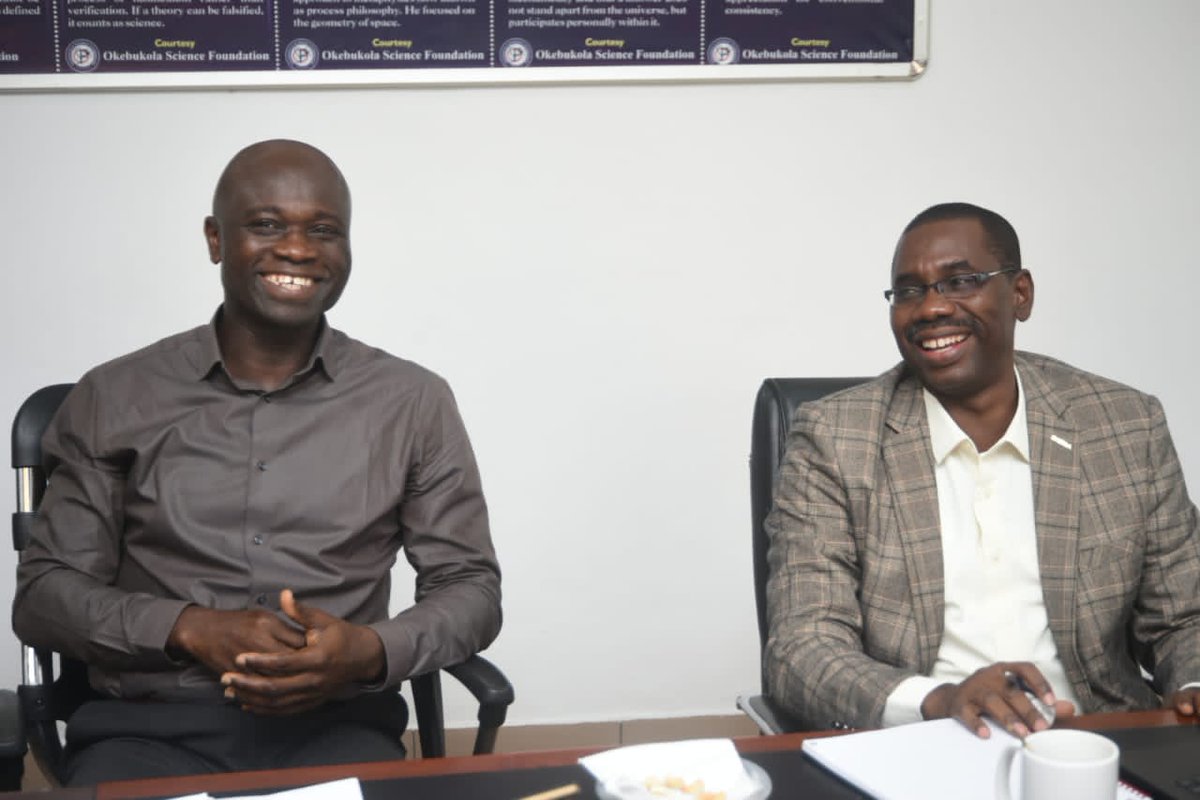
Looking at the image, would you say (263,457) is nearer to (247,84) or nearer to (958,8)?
(247,84)

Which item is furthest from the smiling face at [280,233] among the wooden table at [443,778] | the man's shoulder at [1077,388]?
the man's shoulder at [1077,388]

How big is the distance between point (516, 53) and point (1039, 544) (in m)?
1.73

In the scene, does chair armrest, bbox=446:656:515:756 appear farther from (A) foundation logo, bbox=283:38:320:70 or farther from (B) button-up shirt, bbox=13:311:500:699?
(A) foundation logo, bbox=283:38:320:70

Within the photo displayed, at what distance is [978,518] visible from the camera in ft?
6.07

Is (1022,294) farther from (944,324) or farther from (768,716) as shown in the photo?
(768,716)

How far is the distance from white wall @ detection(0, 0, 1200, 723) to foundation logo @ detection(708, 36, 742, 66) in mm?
75

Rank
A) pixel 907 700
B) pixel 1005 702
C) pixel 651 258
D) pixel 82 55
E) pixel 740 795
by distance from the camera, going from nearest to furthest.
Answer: pixel 740 795 < pixel 1005 702 < pixel 907 700 < pixel 82 55 < pixel 651 258

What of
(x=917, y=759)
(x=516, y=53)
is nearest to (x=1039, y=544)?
(x=917, y=759)

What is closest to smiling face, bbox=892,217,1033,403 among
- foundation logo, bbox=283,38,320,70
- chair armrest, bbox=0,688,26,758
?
chair armrest, bbox=0,688,26,758

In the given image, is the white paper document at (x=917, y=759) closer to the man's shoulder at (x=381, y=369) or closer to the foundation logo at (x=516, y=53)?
the man's shoulder at (x=381, y=369)

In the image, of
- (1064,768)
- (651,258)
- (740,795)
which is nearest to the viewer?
(1064,768)

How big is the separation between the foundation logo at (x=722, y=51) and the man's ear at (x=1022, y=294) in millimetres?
1243

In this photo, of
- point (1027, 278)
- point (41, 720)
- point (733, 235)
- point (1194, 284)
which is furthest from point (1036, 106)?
point (41, 720)

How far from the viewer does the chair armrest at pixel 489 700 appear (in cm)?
164
